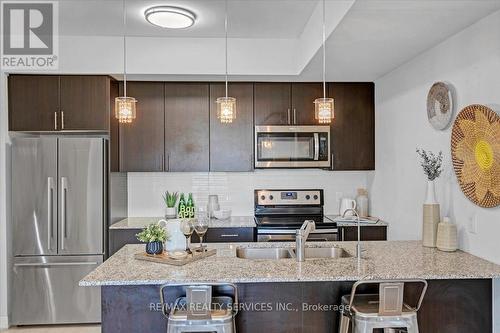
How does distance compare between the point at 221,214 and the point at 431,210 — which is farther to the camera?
the point at 221,214

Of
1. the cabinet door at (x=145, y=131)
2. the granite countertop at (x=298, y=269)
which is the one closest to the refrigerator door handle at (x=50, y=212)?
the cabinet door at (x=145, y=131)

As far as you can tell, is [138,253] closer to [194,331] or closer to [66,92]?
[194,331]

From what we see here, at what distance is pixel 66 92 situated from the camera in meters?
3.66

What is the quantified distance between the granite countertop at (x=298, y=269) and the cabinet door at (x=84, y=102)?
1.70 meters

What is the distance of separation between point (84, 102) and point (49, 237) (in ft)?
4.25

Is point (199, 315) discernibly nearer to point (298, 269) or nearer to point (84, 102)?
point (298, 269)

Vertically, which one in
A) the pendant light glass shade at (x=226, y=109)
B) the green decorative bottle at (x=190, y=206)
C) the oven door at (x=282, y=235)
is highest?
the pendant light glass shade at (x=226, y=109)

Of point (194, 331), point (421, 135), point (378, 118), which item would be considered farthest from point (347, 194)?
point (194, 331)

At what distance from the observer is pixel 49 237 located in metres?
3.53

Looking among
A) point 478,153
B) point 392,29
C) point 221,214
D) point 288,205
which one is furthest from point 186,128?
point 478,153

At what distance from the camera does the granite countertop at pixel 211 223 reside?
12.0ft

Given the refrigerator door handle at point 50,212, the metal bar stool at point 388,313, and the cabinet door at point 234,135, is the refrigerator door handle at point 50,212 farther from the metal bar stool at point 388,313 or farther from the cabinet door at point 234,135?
the metal bar stool at point 388,313

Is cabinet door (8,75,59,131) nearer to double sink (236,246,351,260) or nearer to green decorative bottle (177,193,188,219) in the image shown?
green decorative bottle (177,193,188,219)

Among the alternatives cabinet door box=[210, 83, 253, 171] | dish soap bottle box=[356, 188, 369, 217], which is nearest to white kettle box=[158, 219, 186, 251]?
cabinet door box=[210, 83, 253, 171]
